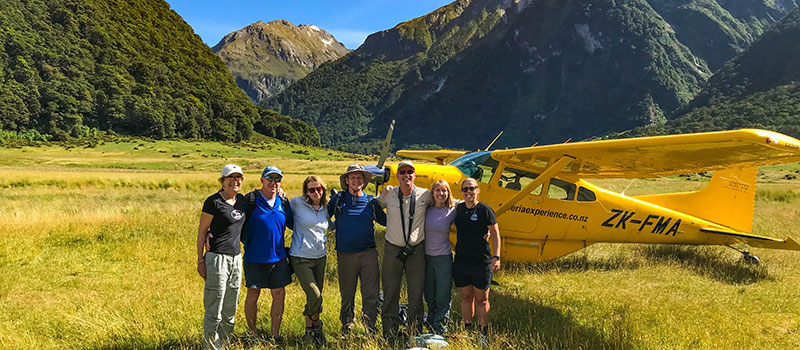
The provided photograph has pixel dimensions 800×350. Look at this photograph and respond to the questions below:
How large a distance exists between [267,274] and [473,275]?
2162mm

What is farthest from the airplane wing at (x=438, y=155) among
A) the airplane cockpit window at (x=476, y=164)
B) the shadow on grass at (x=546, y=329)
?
the shadow on grass at (x=546, y=329)

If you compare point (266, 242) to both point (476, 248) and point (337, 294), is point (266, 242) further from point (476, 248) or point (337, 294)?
point (337, 294)

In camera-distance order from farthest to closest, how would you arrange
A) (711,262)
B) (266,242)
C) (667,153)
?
1. (711,262)
2. (667,153)
3. (266,242)

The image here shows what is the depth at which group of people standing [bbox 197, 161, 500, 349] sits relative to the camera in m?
4.06

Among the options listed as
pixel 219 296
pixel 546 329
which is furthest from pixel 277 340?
pixel 546 329

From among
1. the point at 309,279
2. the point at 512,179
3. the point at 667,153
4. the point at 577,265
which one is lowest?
the point at 577,265

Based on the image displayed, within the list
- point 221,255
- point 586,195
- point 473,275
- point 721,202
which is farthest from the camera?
point 721,202

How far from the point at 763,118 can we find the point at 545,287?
490ft

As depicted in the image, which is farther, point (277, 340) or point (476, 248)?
point (277, 340)

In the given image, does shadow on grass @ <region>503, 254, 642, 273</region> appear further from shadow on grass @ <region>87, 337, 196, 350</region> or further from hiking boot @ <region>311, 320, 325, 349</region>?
shadow on grass @ <region>87, 337, 196, 350</region>

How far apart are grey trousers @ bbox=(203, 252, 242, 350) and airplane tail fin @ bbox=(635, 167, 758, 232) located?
8.90 m

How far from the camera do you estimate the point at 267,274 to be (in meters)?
4.12

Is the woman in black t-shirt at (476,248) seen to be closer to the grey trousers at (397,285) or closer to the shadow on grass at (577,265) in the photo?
the grey trousers at (397,285)

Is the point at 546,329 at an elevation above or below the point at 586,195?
below
